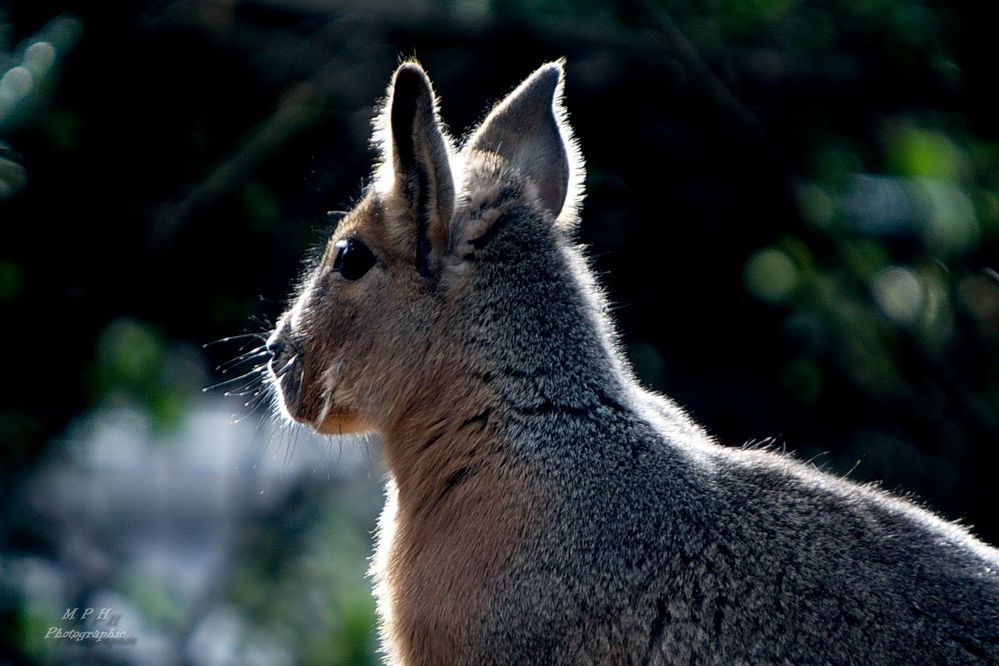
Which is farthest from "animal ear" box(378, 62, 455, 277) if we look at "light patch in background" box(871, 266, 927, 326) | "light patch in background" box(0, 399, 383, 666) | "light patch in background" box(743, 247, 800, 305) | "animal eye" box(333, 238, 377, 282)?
"light patch in background" box(871, 266, 927, 326)

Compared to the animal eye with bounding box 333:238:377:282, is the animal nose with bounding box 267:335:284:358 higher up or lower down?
lower down

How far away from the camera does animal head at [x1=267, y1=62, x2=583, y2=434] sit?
2.48m

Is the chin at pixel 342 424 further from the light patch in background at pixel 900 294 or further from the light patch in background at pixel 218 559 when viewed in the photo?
the light patch in background at pixel 900 294

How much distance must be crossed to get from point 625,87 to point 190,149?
1816 mm

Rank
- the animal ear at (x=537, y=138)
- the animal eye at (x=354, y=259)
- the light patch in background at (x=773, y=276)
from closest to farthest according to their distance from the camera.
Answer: the animal eye at (x=354, y=259) → the animal ear at (x=537, y=138) → the light patch in background at (x=773, y=276)

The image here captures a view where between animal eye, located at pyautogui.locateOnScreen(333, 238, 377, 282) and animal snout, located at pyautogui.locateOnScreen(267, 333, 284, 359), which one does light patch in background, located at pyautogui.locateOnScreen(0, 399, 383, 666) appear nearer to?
animal snout, located at pyautogui.locateOnScreen(267, 333, 284, 359)

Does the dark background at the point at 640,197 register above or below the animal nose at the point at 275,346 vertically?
below

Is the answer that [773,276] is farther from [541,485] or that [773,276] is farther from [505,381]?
[541,485]

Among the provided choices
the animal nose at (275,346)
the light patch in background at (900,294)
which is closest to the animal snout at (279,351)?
the animal nose at (275,346)

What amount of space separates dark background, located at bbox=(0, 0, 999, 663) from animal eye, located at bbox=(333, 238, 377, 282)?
68.6 inches

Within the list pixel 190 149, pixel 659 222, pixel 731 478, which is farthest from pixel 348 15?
pixel 731 478

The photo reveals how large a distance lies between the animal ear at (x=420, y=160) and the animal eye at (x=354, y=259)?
135mm

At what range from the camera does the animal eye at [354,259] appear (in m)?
2.66

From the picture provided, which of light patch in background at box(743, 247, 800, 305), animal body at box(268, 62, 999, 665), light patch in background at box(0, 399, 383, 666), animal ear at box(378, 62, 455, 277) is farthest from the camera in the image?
light patch in background at box(0, 399, 383, 666)
